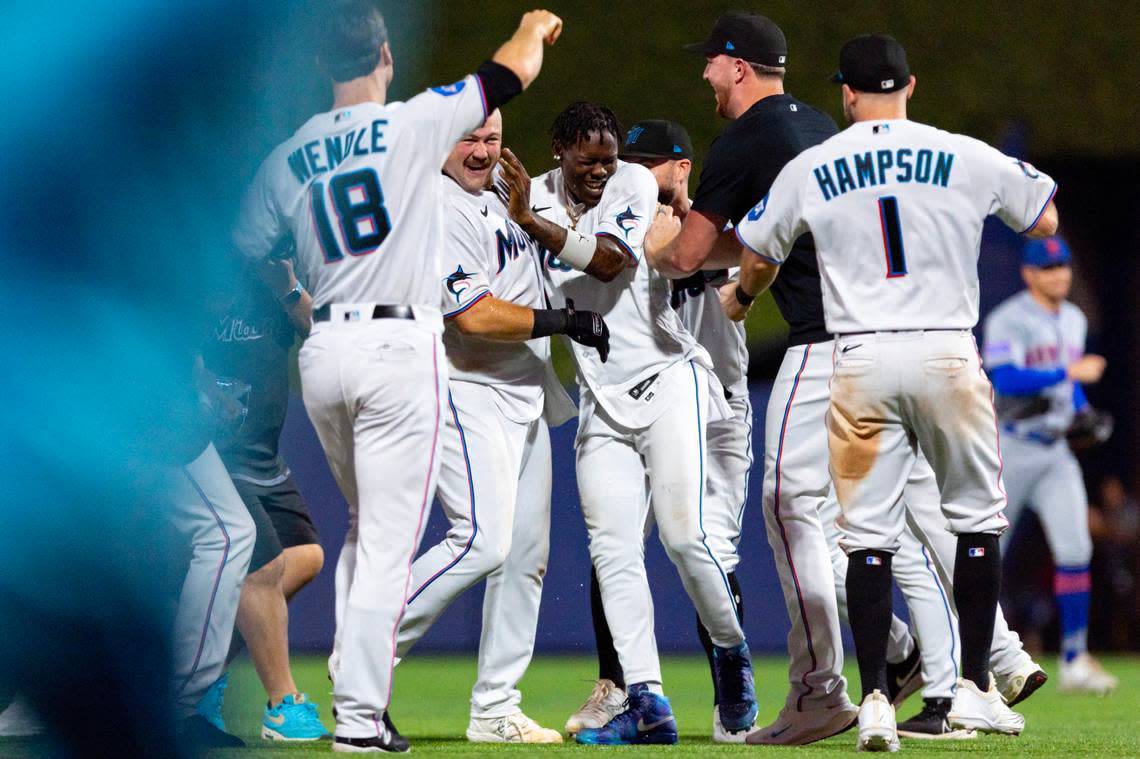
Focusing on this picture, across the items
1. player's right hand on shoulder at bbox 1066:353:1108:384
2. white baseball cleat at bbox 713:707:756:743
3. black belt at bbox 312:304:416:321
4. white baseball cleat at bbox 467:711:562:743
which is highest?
black belt at bbox 312:304:416:321

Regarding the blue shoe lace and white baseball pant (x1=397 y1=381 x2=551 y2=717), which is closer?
white baseball pant (x1=397 y1=381 x2=551 y2=717)

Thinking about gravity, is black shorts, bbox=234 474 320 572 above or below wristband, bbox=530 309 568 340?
below

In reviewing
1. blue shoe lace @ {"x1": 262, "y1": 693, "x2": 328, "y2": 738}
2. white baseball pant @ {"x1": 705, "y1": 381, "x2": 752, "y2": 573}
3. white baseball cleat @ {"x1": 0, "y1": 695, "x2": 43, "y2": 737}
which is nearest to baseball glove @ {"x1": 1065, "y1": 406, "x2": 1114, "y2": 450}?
white baseball pant @ {"x1": 705, "y1": 381, "x2": 752, "y2": 573}

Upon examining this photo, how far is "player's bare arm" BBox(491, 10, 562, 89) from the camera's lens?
3.96 m

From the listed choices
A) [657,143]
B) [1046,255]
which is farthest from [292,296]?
[1046,255]

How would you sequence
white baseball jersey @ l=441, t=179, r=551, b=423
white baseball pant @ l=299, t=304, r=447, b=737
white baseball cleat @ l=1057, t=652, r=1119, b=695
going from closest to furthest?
white baseball pant @ l=299, t=304, r=447, b=737, white baseball jersey @ l=441, t=179, r=551, b=423, white baseball cleat @ l=1057, t=652, r=1119, b=695

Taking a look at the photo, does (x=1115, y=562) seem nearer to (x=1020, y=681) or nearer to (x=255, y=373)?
(x=1020, y=681)

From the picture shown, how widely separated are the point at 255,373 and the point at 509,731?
1544 mm

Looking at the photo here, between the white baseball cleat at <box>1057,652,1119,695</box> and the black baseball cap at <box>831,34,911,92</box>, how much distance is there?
4294 mm

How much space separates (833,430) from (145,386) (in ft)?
8.37

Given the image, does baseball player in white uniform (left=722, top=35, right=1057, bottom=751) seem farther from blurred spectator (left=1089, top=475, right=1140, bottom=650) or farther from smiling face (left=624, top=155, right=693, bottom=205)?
blurred spectator (left=1089, top=475, right=1140, bottom=650)

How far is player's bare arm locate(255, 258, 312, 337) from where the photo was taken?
5062mm

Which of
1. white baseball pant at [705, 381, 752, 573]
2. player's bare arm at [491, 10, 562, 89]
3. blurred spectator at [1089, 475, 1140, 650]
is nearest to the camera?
player's bare arm at [491, 10, 562, 89]

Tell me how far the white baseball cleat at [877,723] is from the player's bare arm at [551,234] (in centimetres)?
154
